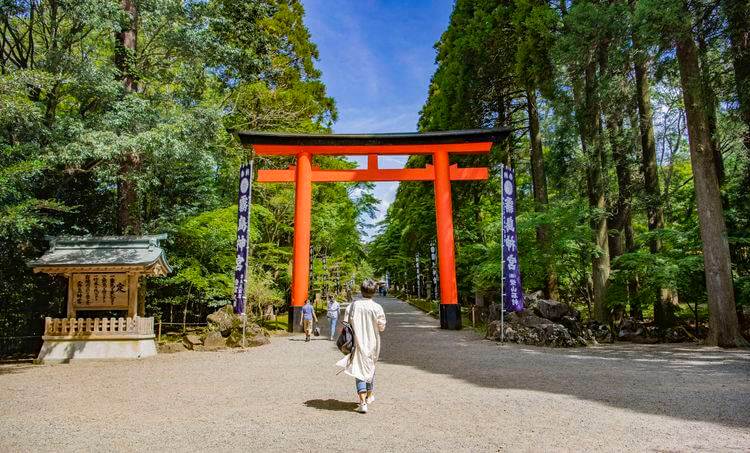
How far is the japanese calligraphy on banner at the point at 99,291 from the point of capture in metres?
10.4

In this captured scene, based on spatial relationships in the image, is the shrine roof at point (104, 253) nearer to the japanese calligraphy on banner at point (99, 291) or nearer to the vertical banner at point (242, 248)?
the japanese calligraphy on banner at point (99, 291)

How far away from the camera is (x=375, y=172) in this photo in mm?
14523

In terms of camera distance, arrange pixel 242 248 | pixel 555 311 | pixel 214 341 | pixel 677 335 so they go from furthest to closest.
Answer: pixel 242 248, pixel 555 311, pixel 214 341, pixel 677 335

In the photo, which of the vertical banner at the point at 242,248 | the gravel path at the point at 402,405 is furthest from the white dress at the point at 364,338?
the vertical banner at the point at 242,248

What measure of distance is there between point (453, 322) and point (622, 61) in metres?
8.53

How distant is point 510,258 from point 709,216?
4329 mm

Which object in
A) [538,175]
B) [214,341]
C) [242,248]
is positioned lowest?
[214,341]

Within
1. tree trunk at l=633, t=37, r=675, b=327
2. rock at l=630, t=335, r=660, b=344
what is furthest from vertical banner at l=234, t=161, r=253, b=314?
tree trunk at l=633, t=37, r=675, b=327

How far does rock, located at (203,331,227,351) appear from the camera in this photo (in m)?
11.1

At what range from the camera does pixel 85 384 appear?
6.88m

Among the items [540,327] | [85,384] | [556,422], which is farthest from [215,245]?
[556,422]

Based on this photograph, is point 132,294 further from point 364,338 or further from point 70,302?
point 364,338

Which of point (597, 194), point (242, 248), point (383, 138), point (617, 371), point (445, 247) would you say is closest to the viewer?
point (617, 371)

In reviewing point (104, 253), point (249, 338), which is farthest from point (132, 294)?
point (249, 338)
